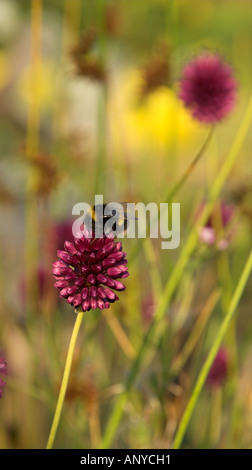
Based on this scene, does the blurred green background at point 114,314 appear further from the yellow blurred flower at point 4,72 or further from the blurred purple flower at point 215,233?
the yellow blurred flower at point 4,72

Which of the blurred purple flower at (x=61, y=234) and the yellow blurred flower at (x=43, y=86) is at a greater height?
the yellow blurred flower at (x=43, y=86)

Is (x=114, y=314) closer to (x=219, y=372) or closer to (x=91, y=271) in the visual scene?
(x=219, y=372)

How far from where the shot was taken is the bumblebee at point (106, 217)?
330 mm

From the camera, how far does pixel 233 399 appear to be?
604 millimetres

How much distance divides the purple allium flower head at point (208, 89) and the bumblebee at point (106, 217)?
166 mm

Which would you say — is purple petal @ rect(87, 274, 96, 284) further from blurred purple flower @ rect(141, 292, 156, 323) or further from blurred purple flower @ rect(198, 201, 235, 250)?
blurred purple flower @ rect(141, 292, 156, 323)

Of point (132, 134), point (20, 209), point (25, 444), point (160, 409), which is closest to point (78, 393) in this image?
point (160, 409)

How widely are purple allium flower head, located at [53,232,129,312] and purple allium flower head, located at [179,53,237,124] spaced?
0.21 m

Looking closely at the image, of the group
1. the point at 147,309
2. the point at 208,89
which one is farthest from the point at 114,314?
the point at 208,89

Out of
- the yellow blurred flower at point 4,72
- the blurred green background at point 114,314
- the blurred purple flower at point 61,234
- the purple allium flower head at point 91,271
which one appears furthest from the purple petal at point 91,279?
the yellow blurred flower at point 4,72

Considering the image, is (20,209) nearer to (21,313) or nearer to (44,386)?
(21,313)

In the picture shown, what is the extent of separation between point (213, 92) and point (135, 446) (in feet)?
1.14

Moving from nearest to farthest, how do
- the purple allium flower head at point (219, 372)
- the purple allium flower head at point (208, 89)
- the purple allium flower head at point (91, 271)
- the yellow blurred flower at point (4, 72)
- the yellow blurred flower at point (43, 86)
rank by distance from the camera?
the purple allium flower head at point (91, 271) < the purple allium flower head at point (208, 89) < the purple allium flower head at point (219, 372) < the yellow blurred flower at point (43, 86) < the yellow blurred flower at point (4, 72)

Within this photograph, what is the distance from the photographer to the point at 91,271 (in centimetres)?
31
